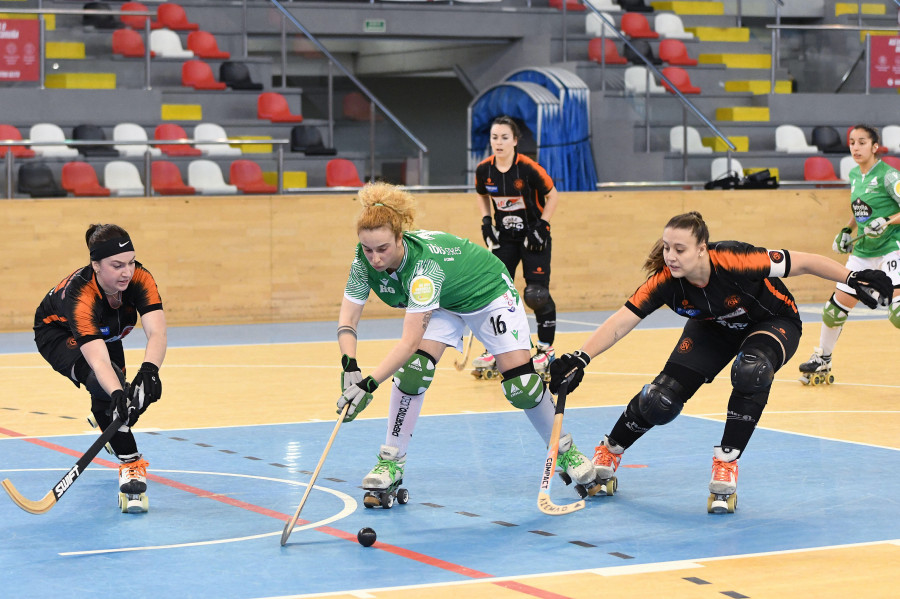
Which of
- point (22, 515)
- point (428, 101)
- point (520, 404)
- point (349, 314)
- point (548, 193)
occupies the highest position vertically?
point (428, 101)

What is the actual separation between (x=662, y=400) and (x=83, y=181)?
10.1 metres

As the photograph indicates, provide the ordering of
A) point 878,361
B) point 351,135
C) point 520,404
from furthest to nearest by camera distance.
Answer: point 351,135 → point 878,361 → point 520,404

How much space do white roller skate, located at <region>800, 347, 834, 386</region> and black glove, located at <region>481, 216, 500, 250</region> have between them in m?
2.65

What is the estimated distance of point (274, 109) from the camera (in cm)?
1878

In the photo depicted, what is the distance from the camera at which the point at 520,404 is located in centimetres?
645

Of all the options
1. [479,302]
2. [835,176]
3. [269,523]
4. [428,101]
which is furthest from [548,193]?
[428,101]

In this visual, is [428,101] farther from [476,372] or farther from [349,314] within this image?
[349,314]

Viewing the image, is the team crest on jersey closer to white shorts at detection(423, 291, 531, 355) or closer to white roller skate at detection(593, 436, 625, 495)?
white shorts at detection(423, 291, 531, 355)

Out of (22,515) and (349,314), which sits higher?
(349,314)

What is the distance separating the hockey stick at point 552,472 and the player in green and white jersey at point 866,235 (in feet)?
15.2

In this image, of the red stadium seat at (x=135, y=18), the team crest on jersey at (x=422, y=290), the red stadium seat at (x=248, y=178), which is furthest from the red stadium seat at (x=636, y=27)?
the team crest on jersey at (x=422, y=290)

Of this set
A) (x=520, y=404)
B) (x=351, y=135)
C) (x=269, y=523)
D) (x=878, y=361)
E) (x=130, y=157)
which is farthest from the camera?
(x=351, y=135)

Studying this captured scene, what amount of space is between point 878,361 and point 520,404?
6.52 meters

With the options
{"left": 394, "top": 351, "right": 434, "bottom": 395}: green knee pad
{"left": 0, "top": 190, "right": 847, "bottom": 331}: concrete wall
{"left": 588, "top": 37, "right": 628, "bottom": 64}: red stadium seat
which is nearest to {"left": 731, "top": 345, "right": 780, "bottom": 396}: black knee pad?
{"left": 394, "top": 351, "right": 434, "bottom": 395}: green knee pad
